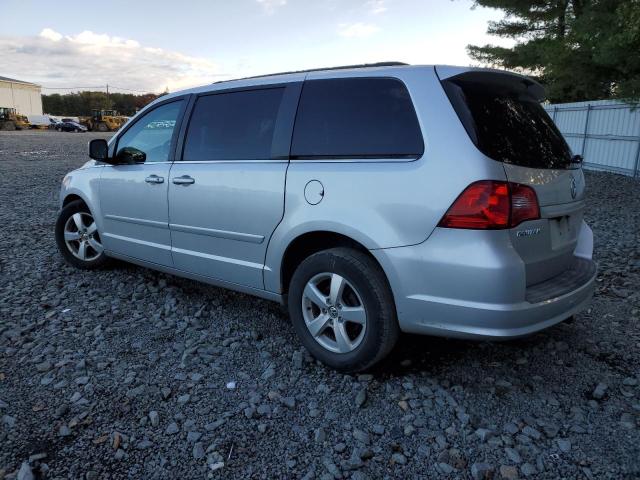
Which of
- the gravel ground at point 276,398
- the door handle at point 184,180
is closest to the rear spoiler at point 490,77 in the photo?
the gravel ground at point 276,398

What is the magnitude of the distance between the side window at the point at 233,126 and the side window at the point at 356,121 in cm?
28

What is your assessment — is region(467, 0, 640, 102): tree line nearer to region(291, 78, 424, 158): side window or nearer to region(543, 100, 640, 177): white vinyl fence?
region(543, 100, 640, 177): white vinyl fence

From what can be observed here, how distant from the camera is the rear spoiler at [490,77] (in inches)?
Answer: 108

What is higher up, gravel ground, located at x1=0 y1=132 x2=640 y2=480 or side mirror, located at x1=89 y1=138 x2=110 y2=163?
side mirror, located at x1=89 y1=138 x2=110 y2=163

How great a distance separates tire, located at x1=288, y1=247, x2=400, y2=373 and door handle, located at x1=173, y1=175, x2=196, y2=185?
1171 millimetres

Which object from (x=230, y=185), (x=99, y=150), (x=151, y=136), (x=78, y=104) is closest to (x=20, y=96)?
(x=78, y=104)

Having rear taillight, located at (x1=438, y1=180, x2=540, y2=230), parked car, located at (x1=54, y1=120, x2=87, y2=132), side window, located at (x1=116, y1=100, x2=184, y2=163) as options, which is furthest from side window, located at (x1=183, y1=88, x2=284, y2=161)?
parked car, located at (x1=54, y1=120, x2=87, y2=132)

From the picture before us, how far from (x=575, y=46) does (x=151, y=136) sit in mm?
13195

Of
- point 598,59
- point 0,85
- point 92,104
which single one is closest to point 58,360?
point 598,59

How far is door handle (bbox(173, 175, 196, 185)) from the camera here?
3.74 meters

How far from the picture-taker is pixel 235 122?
12.1 feet

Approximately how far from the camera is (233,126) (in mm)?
3676

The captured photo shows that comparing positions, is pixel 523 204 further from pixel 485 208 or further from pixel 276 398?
Answer: pixel 276 398

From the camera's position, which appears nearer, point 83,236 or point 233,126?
point 233,126
